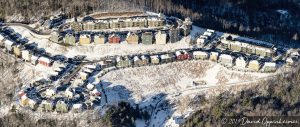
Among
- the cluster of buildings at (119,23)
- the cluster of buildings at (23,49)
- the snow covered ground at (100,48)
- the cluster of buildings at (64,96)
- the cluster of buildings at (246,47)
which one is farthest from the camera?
the cluster of buildings at (119,23)

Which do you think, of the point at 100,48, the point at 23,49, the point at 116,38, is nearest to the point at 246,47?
the point at 116,38

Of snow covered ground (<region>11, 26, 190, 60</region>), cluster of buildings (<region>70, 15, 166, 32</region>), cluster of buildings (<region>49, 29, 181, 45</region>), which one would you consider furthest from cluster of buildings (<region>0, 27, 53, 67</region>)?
cluster of buildings (<region>70, 15, 166, 32</region>)

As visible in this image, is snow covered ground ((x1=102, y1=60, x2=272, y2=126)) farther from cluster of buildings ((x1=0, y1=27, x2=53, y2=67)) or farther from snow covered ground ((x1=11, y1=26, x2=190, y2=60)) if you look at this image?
cluster of buildings ((x1=0, y1=27, x2=53, y2=67))

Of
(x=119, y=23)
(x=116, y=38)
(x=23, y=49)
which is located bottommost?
(x=23, y=49)

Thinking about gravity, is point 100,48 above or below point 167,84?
above

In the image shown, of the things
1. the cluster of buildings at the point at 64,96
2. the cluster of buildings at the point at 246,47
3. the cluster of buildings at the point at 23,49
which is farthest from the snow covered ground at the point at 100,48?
the cluster of buildings at the point at 64,96

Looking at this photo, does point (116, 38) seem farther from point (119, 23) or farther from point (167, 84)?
point (167, 84)

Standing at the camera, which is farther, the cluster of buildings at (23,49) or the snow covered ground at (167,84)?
the cluster of buildings at (23,49)

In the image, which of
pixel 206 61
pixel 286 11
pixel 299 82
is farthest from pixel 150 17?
pixel 286 11

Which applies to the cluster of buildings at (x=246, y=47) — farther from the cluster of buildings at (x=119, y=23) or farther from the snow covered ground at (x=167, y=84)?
the cluster of buildings at (x=119, y=23)

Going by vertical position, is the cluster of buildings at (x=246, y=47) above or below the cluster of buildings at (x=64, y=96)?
above

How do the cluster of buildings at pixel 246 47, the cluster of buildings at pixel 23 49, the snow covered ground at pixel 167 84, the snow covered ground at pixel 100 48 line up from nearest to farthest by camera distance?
the snow covered ground at pixel 167 84, the cluster of buildings at pixel 23 49, the snow covered ground at pixel 100 48, the cluster of buildings at pixel 246 47
